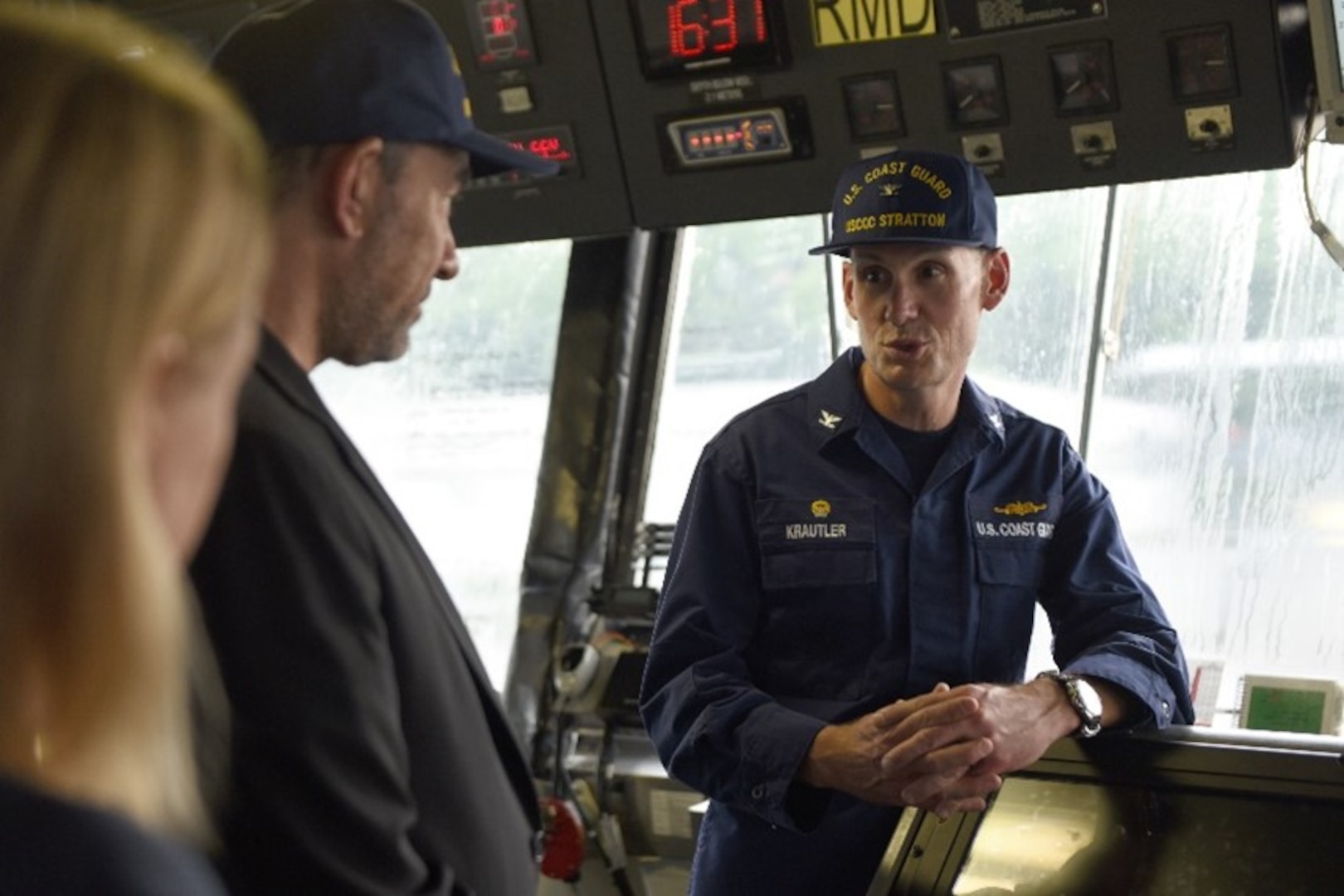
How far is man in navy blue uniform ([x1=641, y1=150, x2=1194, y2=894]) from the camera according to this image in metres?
2.44

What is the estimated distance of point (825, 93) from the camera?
13.6 feet

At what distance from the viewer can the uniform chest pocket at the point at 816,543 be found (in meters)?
2.53

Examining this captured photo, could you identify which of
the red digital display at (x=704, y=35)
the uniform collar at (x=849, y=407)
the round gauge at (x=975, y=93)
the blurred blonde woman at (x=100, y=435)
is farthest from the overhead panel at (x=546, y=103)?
the blurred blonde woman at (x=100, y=435)

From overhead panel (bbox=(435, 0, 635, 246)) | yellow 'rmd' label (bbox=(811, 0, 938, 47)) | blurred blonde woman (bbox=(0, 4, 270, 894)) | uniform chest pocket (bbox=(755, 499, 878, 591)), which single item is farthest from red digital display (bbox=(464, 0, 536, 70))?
blurred blonde woman (bbox=(0, 4, 270, 894))

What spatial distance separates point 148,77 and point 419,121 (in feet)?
2.93

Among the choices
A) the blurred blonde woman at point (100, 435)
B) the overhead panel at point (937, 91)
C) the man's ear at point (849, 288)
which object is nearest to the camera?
the blurred blonde woman at point (100, 435)

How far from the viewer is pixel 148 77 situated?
860 mm

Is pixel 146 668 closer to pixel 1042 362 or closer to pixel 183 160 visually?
pixel 183 160

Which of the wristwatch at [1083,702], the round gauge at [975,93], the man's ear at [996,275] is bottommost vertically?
the wristwatch at [1083,702]

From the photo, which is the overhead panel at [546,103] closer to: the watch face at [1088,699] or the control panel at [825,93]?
the control panel at [825,93]

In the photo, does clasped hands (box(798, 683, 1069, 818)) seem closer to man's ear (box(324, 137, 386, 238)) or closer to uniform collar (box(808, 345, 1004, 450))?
uniform collar (box(808, 345, 1004, 450))

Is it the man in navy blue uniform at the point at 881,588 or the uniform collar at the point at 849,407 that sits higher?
the uniform collar at the point at 849,407

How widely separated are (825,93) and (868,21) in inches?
8.1

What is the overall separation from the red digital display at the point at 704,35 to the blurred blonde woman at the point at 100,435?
336 centimetres
